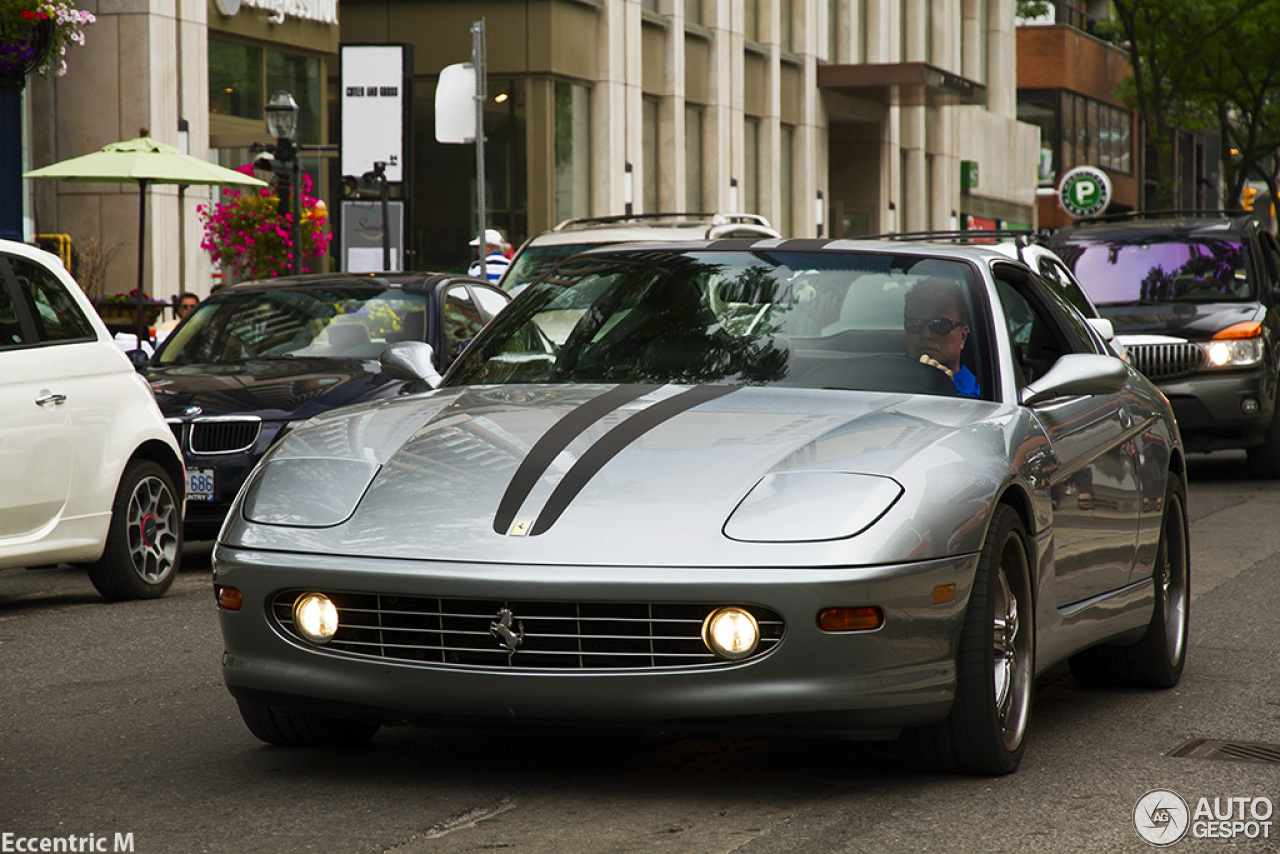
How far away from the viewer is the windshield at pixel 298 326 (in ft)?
39.1

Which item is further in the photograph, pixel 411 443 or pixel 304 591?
pixel 411 443

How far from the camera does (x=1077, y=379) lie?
5953mm

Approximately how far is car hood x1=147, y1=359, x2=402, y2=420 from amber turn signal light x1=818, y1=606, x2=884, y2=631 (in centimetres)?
636

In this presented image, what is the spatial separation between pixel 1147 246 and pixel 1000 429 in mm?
11783

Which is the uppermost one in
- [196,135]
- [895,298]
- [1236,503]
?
[196,135]

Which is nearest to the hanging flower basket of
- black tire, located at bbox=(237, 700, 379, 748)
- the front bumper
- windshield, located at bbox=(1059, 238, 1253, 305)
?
windshield, located at bbox=(1059, 238, 1253, 305)

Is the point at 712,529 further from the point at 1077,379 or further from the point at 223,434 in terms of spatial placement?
the point at 223,434

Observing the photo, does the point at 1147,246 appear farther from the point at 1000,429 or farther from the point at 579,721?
the point at 579,721

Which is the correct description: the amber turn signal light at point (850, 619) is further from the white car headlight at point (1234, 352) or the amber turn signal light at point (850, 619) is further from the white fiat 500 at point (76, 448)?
the white car headlight at point (1234, 352)

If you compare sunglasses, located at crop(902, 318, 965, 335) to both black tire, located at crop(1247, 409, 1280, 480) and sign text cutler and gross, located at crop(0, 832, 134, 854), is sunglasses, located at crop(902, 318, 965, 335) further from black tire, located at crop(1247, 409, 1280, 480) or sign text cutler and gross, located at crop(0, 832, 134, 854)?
black tire, located at crop(1247, 409, 1280, 480)

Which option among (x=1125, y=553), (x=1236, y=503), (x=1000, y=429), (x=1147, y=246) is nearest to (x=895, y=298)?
(x=1000, y=429)

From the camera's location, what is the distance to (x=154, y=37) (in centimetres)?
2400

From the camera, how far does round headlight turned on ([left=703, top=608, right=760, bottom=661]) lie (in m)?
4.80

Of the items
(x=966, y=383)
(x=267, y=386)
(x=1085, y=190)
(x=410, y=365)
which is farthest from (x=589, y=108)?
(x=966, y=383)
